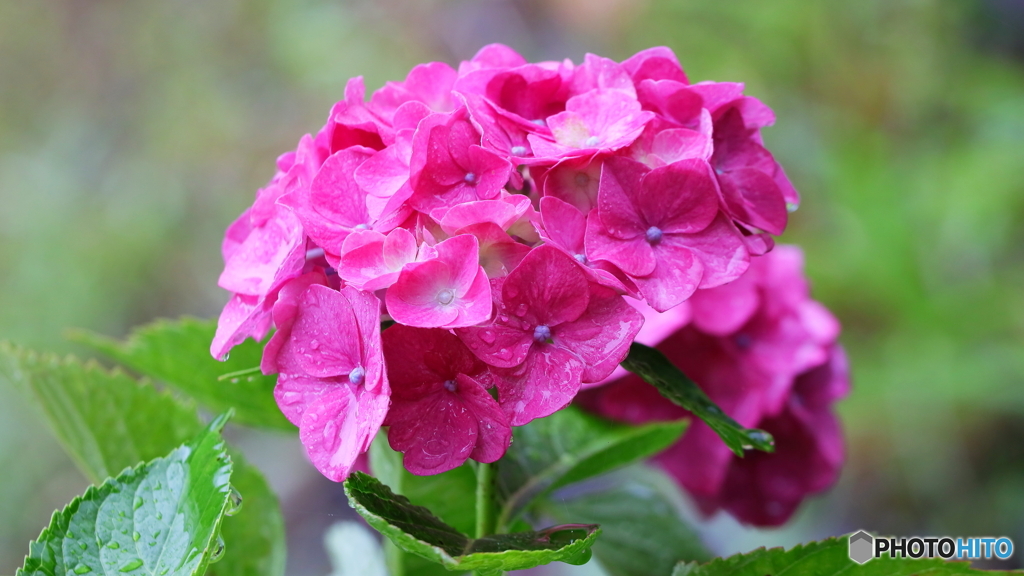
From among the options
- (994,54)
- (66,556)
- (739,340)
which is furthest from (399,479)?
(994,54)

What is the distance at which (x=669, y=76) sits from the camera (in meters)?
0.56

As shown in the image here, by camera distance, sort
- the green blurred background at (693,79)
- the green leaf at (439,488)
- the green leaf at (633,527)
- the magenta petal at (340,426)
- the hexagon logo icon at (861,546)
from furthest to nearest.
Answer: the green blurred background at (693,79)
the green leaf at (633,527)
the green leaf at (439,488)
the hexagon logo icon at (861,546)
the magenta petal at (340,426)

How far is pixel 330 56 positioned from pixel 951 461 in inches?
85.9

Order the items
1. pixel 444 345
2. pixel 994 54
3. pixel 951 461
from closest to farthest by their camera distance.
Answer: pixel 444 345
pixel 951 461
pixel 994 54

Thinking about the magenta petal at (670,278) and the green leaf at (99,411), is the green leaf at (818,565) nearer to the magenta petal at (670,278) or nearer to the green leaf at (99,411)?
the magenta petal at (670,278)

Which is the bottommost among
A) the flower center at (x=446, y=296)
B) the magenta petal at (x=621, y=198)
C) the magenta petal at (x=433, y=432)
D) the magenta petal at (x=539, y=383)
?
the magenta petal at (x=433, y=432)

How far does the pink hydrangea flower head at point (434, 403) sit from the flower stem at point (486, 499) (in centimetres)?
10

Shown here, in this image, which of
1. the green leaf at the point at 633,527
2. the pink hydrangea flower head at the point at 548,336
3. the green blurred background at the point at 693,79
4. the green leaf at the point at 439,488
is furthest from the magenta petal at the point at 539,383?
the green blurred background at the point at 693,79

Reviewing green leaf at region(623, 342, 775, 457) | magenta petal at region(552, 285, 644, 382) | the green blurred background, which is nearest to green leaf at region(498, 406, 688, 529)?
green leaf at region(623, 342, 775, 457)

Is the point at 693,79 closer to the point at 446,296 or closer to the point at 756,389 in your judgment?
the point at 756,389

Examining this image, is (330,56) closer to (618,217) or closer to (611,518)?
(611,518)

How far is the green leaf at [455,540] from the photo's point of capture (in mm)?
415

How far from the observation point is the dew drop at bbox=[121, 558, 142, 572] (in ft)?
1.57
